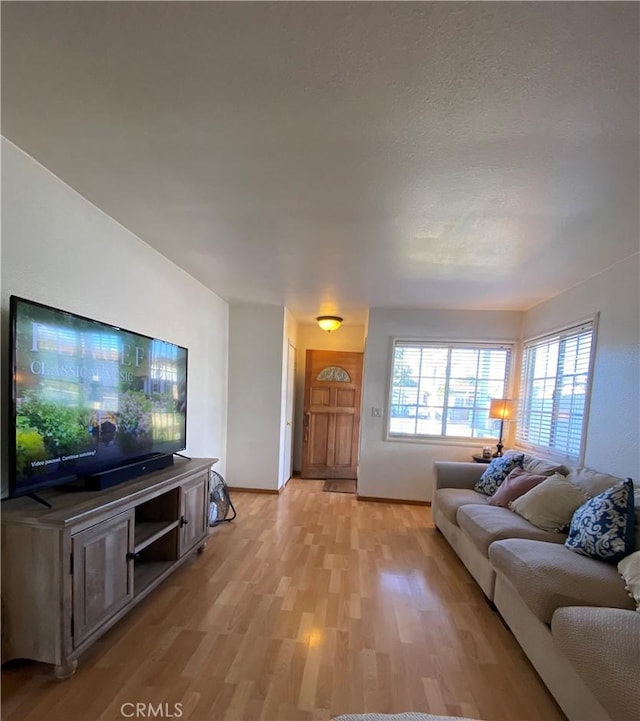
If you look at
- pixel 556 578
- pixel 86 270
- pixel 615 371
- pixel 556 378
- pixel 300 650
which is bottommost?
pixel 300 650

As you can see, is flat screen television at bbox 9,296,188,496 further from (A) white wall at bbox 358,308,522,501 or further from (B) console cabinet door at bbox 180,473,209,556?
(A) white wall at bbox 358,308,522,501

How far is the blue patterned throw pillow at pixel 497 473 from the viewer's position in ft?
10.4

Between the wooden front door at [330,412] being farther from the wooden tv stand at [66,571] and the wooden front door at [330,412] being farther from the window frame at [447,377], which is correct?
the wooden tv stand at [66,571]

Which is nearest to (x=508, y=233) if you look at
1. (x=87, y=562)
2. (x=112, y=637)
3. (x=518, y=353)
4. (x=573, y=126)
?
(x=573, y=126)

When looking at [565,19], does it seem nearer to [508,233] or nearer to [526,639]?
[508,233]

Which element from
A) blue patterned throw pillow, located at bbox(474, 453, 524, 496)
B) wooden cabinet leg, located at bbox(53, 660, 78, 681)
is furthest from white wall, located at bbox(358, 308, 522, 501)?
wooden cabinet leg, located at bbox(53, 660, 78, 681)

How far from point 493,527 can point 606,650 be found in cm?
108

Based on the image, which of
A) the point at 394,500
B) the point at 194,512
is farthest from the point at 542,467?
the point at 194,512

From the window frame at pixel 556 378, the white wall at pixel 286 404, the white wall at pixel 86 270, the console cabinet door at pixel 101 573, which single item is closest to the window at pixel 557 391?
the window frame at pixel 556 378

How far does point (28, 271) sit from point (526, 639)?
3.10m

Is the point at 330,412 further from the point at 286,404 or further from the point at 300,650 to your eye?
the point at 300,650

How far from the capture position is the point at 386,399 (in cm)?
446

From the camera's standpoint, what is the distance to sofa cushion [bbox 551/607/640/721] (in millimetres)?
1163

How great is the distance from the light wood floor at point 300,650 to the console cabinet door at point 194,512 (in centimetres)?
20
